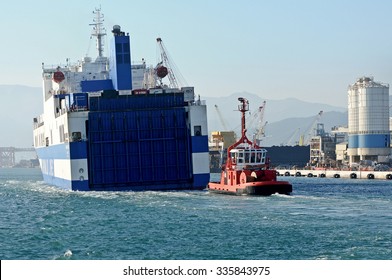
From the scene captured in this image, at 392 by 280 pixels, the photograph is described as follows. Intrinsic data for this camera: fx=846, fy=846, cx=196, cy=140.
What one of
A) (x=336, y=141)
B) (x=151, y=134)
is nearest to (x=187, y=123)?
(x=151, y=134)

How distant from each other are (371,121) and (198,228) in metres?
120

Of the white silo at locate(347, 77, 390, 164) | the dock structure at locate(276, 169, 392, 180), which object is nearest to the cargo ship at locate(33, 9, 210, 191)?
the dock structure at locate(276, 169, 392, 180)

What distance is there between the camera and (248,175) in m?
67.9

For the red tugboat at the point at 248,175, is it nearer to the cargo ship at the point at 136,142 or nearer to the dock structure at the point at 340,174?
the cargo ship at the point at 136,142

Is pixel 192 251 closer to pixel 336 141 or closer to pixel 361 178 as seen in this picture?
pixel 361 178

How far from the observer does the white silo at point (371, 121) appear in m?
159

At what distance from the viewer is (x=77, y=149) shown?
70688 mm

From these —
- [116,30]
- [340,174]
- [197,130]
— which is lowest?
[340,174]

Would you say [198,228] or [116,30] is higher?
[116,30]

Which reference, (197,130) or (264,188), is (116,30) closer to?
(197,130)

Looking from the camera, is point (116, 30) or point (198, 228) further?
point (116, 30)

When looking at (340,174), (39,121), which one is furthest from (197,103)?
(340,174)

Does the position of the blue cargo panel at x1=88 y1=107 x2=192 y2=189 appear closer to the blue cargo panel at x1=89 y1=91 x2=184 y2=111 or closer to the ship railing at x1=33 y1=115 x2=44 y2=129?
the blue cargo panel at x1=89 y1=91 x2=184 y2=111

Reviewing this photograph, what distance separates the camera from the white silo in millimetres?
159125
